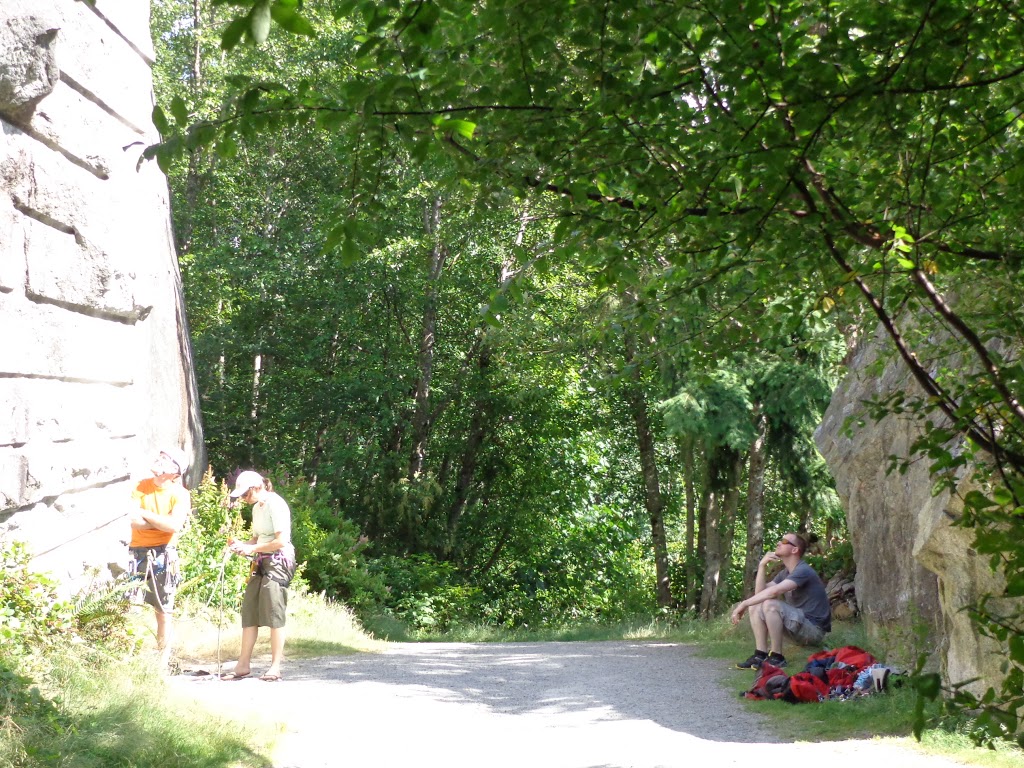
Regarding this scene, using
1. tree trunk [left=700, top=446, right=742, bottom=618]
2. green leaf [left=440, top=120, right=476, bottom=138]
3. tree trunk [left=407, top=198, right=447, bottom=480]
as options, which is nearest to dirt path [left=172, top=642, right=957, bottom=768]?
green leaf [left=440, top=120, right=476, bottom=138]

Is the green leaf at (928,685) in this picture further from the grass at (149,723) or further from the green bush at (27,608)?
the green bush at (27,608)

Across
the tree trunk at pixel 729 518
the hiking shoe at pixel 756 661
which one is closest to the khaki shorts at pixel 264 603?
the hiking shoe at pixel 756 661

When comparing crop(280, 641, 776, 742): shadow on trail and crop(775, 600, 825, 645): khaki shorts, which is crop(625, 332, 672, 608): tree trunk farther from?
crop(775, 600, 825, 645): khaki shorts

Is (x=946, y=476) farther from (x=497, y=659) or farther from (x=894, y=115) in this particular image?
(x=497, y=659)

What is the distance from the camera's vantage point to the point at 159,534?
340 inches

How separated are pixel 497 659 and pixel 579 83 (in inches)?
357

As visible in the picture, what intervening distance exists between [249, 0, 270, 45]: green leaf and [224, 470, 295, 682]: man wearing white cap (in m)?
7.10

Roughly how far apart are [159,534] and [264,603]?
1.02 metres

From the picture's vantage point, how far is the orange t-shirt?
860cm

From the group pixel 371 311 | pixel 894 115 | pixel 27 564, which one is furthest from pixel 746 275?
pixel 371 311

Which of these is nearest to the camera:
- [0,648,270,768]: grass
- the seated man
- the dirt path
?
[0,648,270,768]: grass

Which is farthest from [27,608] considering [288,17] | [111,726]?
[288,17]

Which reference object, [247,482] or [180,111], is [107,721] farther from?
[180,111]

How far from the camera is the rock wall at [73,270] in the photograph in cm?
784
